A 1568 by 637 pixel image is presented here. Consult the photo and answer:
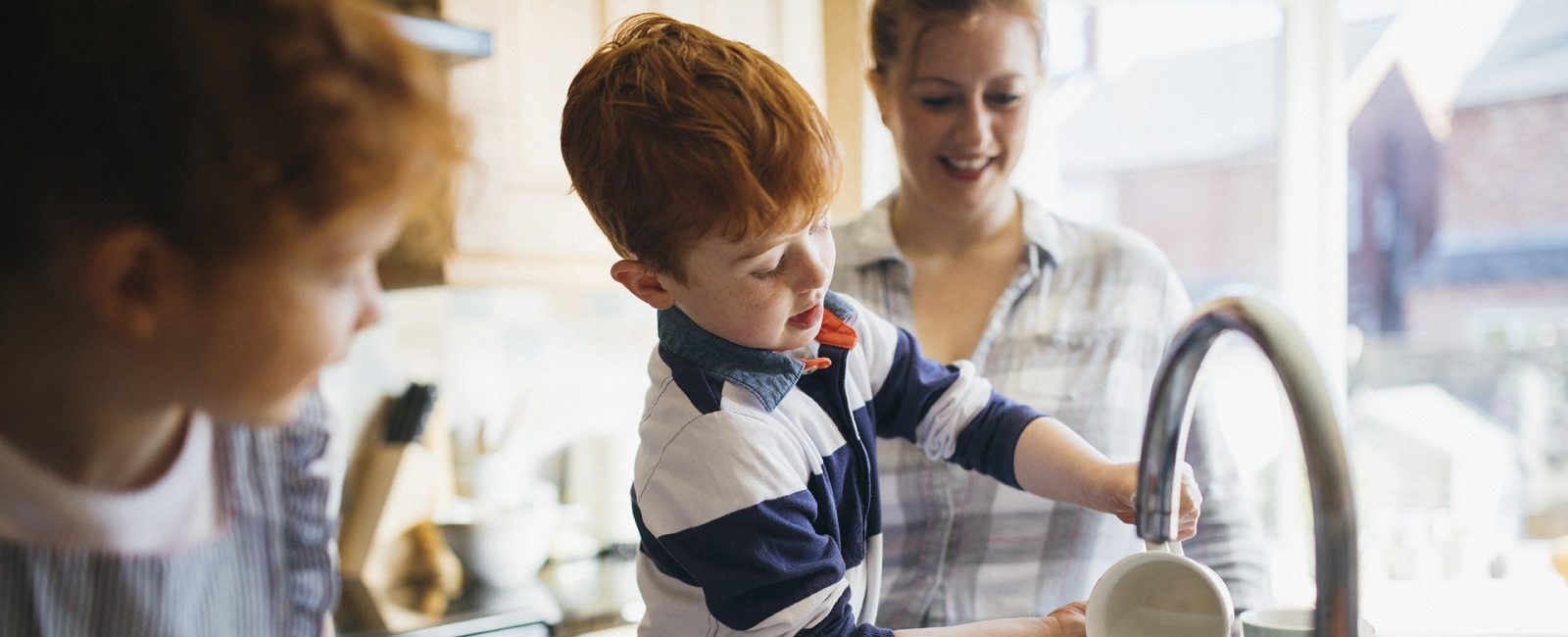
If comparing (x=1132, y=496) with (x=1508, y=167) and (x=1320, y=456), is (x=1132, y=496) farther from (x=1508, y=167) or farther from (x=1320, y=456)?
(x=1508, y=167)

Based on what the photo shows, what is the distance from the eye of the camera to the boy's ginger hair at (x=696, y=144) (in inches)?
22.1

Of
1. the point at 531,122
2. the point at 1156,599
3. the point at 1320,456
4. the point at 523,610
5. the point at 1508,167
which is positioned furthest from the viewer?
the point at 1508,167

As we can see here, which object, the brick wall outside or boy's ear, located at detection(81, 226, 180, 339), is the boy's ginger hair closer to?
boy's ear, located at detection(81, 226, 180, 339)

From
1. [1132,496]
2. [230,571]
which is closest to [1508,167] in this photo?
[1132,496]

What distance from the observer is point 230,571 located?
619 mm

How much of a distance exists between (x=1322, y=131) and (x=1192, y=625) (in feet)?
6.02

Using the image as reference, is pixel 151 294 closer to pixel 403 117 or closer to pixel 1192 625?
pixel 403 117

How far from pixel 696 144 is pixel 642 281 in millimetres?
103

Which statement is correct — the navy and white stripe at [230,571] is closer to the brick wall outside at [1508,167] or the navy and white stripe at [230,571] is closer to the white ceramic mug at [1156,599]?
the white ceramic mug at [1156,599]

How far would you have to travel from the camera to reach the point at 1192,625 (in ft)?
1.79

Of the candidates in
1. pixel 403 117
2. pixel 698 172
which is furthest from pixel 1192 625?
pixel 403 117

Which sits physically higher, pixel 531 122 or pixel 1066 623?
pixel 531 122

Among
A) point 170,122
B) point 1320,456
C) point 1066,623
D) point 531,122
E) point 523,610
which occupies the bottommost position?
point 523,610

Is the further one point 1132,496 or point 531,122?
point 531,122
